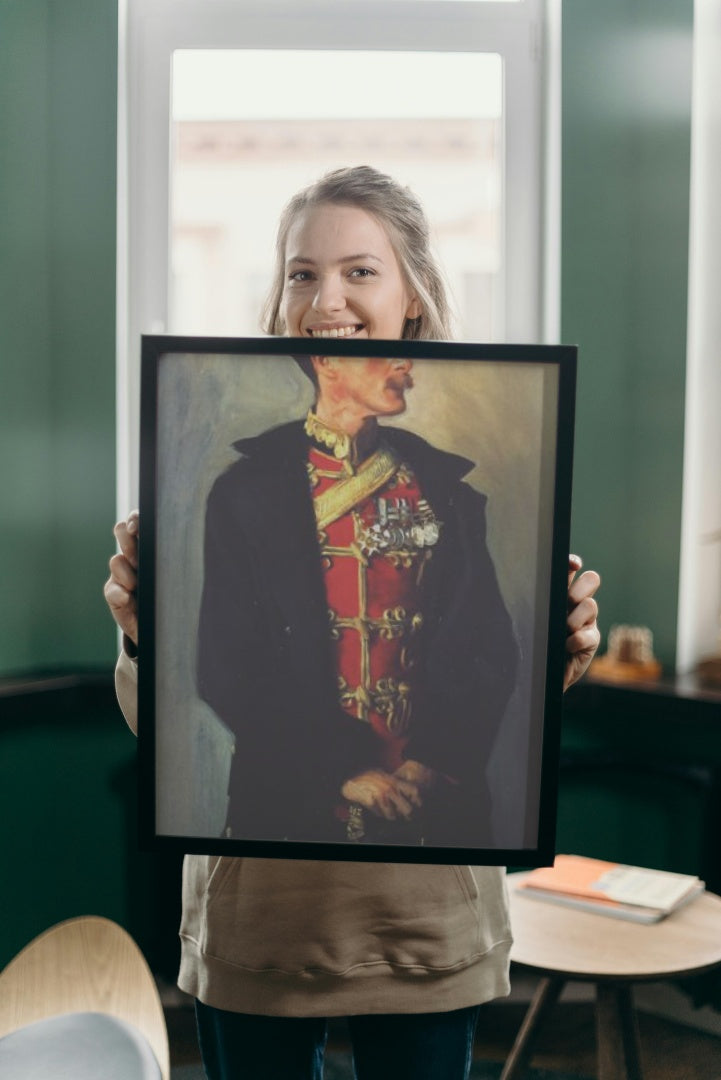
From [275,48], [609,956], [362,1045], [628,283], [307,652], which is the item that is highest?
[275,48]

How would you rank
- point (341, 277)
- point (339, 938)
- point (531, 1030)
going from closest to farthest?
point (339, 938) → point (341, 277) → point (531, 1030)

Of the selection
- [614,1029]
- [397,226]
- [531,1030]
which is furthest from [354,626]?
[531,1030]

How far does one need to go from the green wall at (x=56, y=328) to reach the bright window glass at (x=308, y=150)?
20cm

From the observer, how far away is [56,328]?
2635mm

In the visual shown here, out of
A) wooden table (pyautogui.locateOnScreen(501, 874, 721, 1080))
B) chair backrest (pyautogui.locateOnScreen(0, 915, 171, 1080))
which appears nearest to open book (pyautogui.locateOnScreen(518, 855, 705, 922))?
wooden table (pyautogui.locateOnScreen(501, 874, 721, 1080))

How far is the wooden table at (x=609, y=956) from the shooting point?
5.59ft

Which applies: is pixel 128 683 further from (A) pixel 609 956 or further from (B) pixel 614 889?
(B) pixel 614 889

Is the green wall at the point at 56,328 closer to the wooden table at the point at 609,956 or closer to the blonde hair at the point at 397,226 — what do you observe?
the wooden table at the point at 609,956

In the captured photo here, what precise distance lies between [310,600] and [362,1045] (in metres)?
0.47

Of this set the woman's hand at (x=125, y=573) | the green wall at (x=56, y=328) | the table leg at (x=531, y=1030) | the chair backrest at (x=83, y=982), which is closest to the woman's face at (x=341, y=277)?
the woman's hand at (x=125, y=573)

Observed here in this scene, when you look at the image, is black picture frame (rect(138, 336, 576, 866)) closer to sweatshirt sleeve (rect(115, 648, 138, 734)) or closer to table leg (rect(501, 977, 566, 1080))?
sweatshirt sleeve (rect(115, 648, 138, 734))

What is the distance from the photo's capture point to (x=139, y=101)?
8.65 feet

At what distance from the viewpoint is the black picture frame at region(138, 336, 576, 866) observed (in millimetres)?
977

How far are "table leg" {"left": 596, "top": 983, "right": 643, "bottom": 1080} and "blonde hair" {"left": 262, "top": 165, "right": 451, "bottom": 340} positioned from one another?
1.14 m
